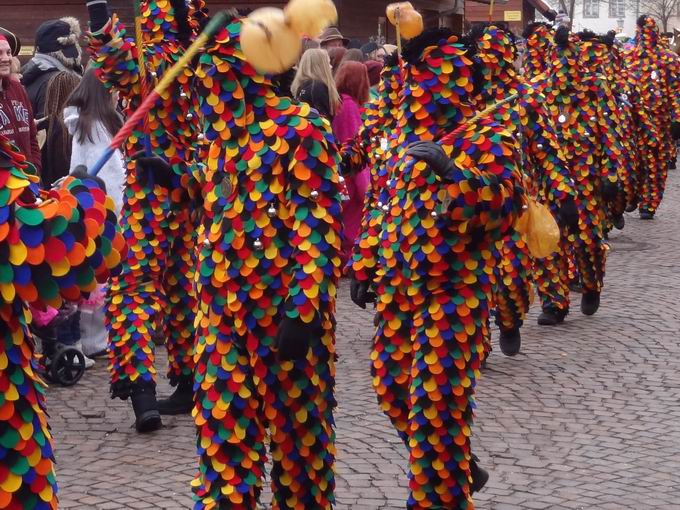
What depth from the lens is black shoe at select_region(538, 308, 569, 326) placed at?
9359 mm

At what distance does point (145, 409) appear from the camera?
21.2ft

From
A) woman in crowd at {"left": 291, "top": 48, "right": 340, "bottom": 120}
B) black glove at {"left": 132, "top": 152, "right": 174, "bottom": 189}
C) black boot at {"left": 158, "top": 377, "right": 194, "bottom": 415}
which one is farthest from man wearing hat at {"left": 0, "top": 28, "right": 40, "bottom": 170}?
black glove at {"left": 132, "top": 152, "right": 174, "bottom": 189}

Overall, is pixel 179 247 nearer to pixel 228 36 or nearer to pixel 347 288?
pixel 228 36

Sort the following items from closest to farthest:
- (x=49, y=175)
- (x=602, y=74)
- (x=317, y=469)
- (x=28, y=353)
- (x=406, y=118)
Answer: (x=28, y=353) < (x=317, y=469) < (x=406, y=118) < (x=49, y=175) < (x=602, y=74)

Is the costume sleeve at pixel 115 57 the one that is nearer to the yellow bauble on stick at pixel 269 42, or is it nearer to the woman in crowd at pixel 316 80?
the yellow bauble on stick at pixel 269 42

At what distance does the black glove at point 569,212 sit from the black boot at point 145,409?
2830 mm

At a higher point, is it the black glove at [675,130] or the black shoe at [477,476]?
the black glove at [675,130]

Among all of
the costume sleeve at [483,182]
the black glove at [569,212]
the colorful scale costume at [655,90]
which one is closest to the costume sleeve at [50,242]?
the costume sleeve at [483,182]

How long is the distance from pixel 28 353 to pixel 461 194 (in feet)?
6.01

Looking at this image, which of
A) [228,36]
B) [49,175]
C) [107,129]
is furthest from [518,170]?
[49,175]

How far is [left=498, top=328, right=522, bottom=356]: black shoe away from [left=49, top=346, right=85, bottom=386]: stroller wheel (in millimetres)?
2694

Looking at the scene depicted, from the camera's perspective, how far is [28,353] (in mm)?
3652

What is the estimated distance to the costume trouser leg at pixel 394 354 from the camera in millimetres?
5035

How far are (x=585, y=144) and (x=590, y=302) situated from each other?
1.21 metres
